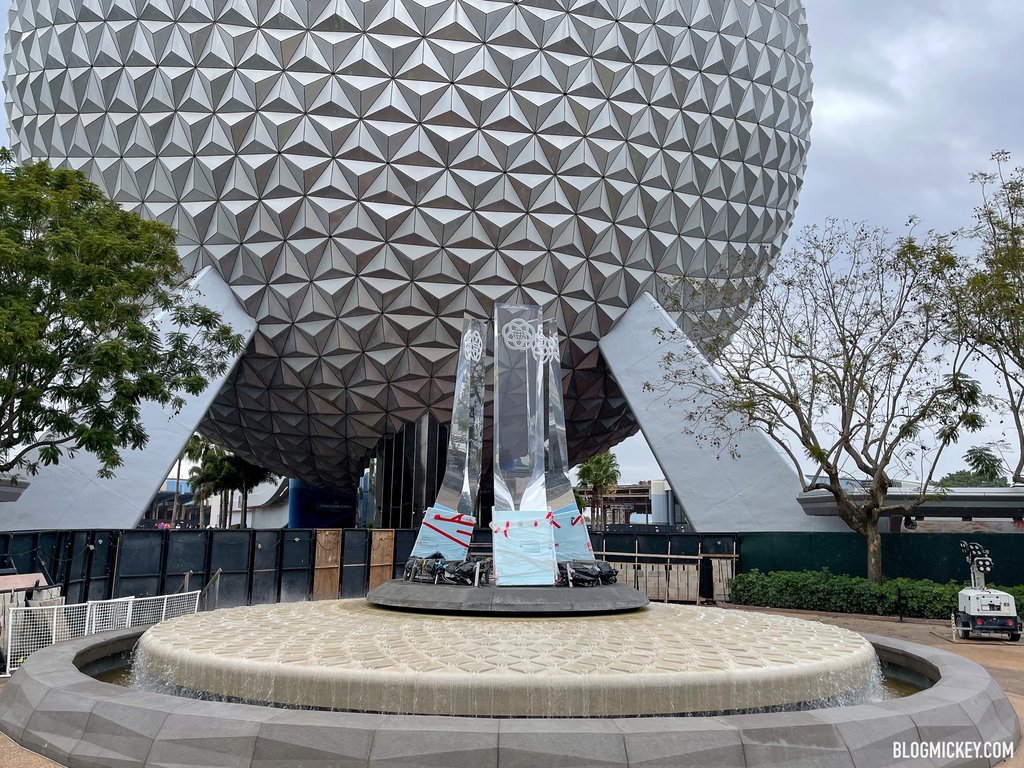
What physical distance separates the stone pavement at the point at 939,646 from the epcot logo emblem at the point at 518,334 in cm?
849

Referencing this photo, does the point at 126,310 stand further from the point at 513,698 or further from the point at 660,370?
the point at 660,370

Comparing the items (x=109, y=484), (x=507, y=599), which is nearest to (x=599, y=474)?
(x=109, y=484)

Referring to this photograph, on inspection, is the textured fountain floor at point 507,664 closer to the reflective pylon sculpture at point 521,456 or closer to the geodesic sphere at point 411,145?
the reflective pylon sculpture at point 521,456

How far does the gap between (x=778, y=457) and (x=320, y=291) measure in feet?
42.7

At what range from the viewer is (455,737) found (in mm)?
5570

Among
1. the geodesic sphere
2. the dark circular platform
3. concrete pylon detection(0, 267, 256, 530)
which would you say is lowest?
the dark circular platform

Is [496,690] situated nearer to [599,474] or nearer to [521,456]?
[521,456]

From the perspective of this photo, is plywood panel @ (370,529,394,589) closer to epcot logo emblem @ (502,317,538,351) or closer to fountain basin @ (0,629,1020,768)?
epcot logo emblem @ (502,317,538,351)

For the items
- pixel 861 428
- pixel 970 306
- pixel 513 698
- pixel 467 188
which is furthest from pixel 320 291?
pixel 513 698

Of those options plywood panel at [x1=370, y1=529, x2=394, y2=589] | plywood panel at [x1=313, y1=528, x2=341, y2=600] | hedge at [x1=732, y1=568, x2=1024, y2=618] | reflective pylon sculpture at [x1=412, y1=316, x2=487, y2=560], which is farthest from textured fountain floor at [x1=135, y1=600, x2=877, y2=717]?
plywood panel at [x1=370, y1=529, x2=394, y2=589]

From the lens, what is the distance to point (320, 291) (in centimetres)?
2294

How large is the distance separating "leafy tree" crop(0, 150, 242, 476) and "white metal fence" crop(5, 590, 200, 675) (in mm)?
2926

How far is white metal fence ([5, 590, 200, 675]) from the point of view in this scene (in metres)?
10.6

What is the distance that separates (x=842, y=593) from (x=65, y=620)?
16.2m
